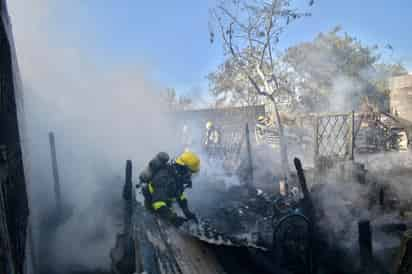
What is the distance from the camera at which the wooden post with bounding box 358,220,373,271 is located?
3.60 metres

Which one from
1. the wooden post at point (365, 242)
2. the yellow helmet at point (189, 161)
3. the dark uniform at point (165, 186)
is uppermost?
the yellow helmet at point (189, 161)

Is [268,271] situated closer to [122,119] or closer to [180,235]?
[180,235]

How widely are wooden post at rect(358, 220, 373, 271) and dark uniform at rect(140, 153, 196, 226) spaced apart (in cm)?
210

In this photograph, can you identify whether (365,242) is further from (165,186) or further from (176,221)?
(165,186)

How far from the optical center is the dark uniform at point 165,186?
14.7 feet

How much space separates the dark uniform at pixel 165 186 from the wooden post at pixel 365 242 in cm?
210

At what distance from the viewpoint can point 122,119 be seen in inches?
498

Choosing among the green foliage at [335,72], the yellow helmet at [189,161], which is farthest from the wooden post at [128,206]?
the green foliage at [335,72]

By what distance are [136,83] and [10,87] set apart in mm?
10777

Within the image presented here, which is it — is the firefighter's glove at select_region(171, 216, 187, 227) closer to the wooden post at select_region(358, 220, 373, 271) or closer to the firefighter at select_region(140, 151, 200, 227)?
the firefighter at select_region(140, 151, 200, 227)

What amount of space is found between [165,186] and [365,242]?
2460 mm

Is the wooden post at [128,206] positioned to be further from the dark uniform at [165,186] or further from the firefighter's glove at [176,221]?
the firefighter's glove at [176,221]

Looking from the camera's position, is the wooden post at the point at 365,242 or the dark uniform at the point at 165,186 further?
the dark uniform at the point at 165,186

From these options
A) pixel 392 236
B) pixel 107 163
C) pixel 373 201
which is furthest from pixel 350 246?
pixel 107 163
